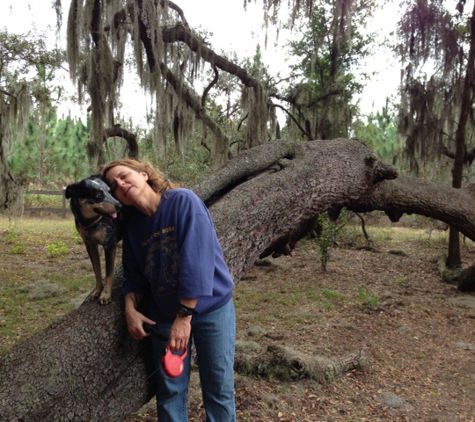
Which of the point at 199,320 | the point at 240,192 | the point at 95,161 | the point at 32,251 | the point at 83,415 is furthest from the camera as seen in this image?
the point at 32,251

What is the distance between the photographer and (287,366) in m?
4.11

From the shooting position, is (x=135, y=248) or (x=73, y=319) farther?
(x=73, y=319)

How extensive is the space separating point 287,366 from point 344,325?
2163 mm

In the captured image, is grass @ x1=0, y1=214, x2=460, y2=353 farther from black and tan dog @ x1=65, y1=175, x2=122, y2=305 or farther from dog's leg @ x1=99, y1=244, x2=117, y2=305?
black and tan dog @ x1=65, y1=175, x2=122, y2=305

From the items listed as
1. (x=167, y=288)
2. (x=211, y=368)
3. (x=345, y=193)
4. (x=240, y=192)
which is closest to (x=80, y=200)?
(x=167, y=288)

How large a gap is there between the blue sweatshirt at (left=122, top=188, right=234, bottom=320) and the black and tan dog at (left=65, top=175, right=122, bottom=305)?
103mm

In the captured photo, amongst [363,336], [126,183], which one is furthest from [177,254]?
[363,336]

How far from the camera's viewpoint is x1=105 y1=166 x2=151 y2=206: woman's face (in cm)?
203

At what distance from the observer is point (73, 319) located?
2.42 meters

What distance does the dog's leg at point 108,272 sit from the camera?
7.44ft

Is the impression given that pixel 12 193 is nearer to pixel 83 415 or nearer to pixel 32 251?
pixel 32 251

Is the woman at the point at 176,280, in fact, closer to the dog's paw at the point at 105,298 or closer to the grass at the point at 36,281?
the dog's paw at the point at 105,298

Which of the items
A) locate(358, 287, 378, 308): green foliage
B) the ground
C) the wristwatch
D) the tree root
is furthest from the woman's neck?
locate(358, 287, 378, 308): green foliage

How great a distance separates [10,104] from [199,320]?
9986 mm
